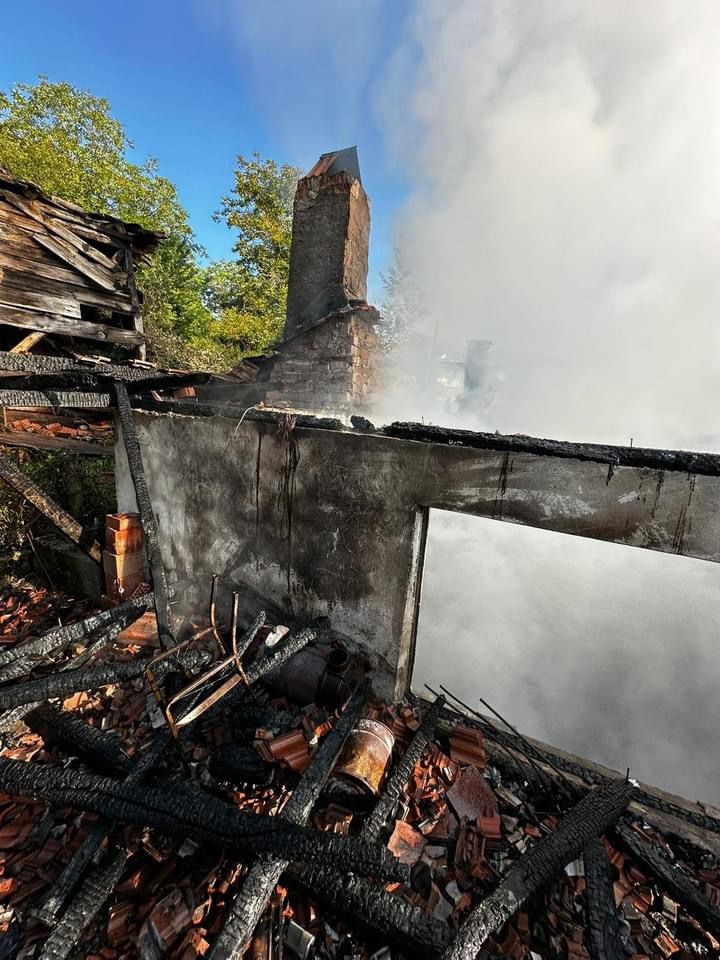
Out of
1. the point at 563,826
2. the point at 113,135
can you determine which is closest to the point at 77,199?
the point at 113,135

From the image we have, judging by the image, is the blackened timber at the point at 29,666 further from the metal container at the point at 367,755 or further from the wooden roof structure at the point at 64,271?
the wooden roof structure at the point at 64,271

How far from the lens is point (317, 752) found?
265 centimetres

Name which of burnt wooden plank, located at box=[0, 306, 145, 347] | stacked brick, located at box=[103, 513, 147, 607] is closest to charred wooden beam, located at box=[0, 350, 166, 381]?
stacked brick, located at box=[103, 513, 147, 607]

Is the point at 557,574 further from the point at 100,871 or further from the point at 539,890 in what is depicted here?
the point at 100,871

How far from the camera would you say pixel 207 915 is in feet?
6.88

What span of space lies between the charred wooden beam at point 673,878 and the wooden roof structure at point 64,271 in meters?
12.1

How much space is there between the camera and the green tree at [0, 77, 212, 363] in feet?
49.5

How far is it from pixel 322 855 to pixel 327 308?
21.8 feet

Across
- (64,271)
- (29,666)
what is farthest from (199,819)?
(64,271)

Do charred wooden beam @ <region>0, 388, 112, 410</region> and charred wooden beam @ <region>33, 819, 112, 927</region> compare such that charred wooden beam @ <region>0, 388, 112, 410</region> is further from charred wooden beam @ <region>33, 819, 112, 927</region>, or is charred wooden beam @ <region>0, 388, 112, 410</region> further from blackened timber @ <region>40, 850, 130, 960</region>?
blackened timber @ <region>40, 850, 130, 960</region>

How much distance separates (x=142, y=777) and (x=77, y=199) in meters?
23.4

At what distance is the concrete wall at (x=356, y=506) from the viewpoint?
244 centimetres

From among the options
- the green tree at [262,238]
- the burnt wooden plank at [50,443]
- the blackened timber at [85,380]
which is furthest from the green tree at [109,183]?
the blackened timber at [85,380]

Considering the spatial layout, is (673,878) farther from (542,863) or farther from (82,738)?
(82,738)
